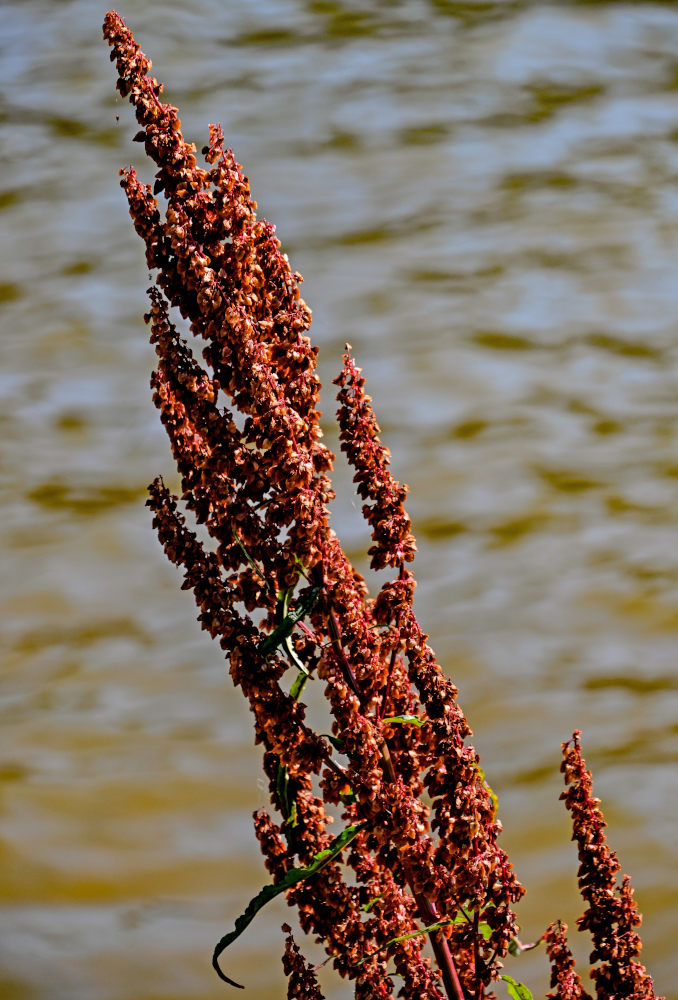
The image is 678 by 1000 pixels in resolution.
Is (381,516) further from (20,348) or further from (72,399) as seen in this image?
(20,348)

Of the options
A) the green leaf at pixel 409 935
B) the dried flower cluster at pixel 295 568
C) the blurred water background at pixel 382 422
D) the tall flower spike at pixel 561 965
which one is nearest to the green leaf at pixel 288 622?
the dried flower cluster at pixel 295 568

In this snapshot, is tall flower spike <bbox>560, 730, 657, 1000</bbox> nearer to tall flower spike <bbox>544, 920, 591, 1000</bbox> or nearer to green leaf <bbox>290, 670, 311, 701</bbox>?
tall flower spike <bbox>544, 920, 591, 1000</bbox>

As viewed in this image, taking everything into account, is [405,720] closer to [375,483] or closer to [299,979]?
[375,483]

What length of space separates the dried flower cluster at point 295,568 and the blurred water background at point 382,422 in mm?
508

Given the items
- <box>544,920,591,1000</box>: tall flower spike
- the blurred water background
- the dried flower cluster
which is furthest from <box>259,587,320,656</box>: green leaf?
the blurred water background

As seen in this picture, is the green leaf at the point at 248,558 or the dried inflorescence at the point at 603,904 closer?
the green leaf at the point at 248,558

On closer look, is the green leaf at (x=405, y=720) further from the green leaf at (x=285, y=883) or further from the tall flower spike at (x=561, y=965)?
the tall flower spike at (x=561, y=965)

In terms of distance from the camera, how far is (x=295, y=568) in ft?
1.82

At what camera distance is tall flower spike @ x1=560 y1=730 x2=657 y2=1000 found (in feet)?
2.26

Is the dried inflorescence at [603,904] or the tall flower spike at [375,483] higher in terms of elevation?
the tall flower spike at [375,483]

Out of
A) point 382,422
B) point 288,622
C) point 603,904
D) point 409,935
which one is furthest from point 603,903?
point 382,422

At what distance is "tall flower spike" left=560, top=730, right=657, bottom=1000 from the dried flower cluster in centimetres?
8

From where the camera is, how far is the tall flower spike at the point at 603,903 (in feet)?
2.26

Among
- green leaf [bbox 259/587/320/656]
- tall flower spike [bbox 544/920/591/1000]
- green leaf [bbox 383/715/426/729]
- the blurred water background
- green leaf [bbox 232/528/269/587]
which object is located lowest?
tall flower spike [bbox 544/920/591/1000]
